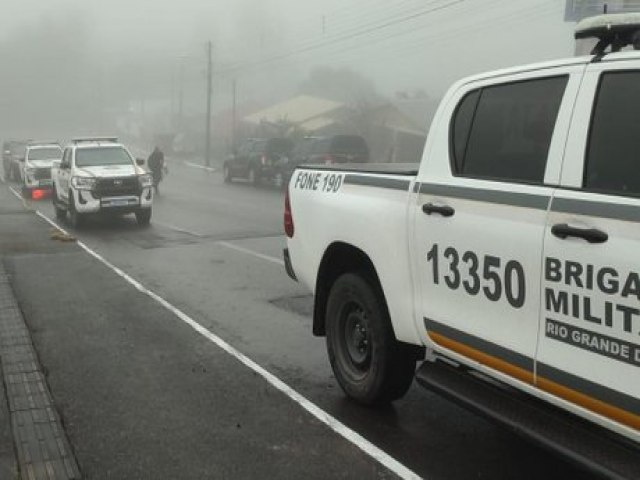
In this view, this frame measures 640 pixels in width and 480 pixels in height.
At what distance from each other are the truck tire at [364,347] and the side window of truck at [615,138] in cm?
177

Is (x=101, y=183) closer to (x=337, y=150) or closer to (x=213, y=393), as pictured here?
(x=213, y=393)

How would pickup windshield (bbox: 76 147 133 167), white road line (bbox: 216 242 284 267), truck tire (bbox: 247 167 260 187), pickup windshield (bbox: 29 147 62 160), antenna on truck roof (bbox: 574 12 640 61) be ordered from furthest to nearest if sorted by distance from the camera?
truck tire (bbox: 247 167 260 187) → pickup windshield (bbox: 29 147 62 160) → pickup windshield (bbox: 76 147 133 167) → white road line (bbox: 216 242 284 267) → antenna on truck roof (bbox: 574 12 640 61)

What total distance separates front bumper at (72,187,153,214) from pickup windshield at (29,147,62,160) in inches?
454

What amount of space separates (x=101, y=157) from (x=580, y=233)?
49.1 feet

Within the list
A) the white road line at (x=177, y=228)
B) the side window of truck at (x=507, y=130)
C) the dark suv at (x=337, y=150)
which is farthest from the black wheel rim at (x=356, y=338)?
the dark suv at (x=337, y=150)

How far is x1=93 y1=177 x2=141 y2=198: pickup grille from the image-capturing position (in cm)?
1541

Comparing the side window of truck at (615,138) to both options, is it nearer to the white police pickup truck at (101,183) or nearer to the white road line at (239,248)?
the white road line at (239,248)

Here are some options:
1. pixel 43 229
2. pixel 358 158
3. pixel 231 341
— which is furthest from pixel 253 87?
pixel 231 341

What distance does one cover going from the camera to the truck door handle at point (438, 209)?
3752 millimetres

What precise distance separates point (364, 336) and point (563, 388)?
6.04 feet

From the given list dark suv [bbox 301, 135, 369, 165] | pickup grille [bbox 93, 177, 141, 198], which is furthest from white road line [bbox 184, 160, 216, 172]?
pickup grille [bbox 93, 177, 141, 198]

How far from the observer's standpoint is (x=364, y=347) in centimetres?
486

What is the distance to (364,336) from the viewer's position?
15.9ft

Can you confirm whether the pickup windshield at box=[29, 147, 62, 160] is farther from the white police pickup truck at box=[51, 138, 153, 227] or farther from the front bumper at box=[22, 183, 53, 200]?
the white police pickup truck at box=[51, 138, 153, 227]
